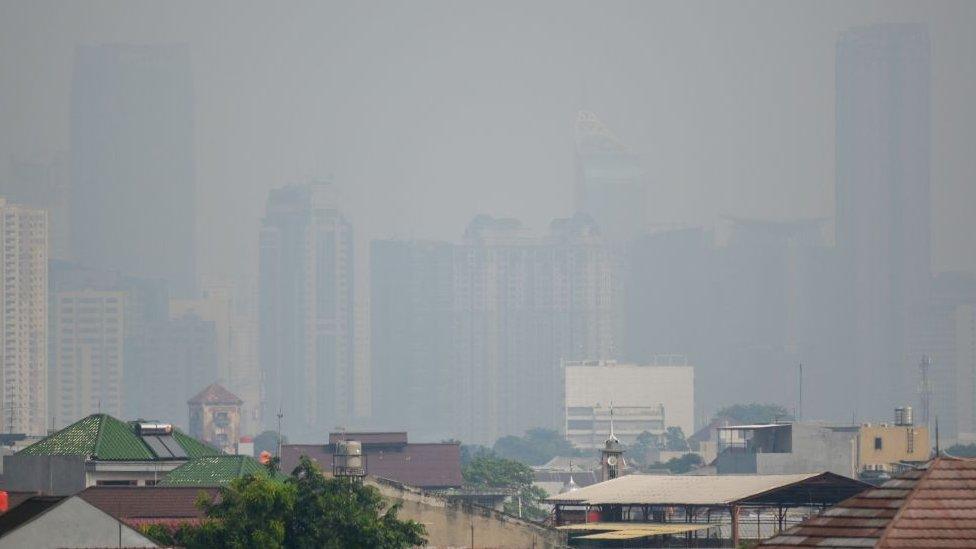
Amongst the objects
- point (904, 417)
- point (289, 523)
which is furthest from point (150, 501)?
point (904, 417)

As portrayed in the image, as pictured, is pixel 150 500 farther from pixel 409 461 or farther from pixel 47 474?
pixel 409 461

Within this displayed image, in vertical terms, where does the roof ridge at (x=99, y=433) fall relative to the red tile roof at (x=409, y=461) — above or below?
above

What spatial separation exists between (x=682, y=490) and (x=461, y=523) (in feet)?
22.4

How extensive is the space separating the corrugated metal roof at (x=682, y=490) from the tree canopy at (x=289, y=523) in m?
12.0

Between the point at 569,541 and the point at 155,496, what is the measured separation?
10.8m

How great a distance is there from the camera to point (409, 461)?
454 feet

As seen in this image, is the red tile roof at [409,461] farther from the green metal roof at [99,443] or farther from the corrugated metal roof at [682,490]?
the corrugated metal roof at [682,490]

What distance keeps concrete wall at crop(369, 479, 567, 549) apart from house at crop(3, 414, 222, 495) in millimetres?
9712

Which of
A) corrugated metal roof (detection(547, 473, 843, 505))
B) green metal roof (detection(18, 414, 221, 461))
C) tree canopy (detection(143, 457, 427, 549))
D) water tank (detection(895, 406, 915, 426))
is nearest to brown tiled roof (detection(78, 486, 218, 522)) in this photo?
tree canopy (detection(143, 457, 427, 549))

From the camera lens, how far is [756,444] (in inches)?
5182

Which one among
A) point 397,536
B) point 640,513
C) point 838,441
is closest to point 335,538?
point 397,536

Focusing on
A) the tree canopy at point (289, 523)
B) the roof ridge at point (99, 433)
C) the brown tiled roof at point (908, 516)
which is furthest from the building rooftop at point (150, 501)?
the brown tiled roof at point (908, 516)

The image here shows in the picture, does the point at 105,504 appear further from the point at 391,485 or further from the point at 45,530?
the point at 45,530

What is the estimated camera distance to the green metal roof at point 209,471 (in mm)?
75213
